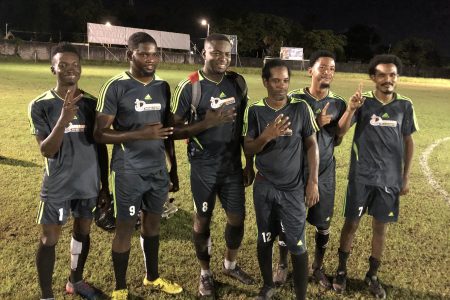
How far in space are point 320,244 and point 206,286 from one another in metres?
1.20

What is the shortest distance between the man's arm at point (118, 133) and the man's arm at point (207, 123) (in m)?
Answer: 0.25

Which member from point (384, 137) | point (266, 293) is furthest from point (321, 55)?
point (266, 293)

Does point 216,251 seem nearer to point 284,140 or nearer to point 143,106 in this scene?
point 284,140

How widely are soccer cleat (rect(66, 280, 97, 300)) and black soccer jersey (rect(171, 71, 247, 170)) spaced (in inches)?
58.7

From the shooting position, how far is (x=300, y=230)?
347 centimetres

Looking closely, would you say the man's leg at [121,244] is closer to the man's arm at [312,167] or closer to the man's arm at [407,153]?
the man's arm at [312,167]

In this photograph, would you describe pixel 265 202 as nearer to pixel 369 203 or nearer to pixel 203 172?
pixel 203 172

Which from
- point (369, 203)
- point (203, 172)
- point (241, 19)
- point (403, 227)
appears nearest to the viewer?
point (203, 172)

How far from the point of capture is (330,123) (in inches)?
153

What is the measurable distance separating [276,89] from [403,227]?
3.23 meters

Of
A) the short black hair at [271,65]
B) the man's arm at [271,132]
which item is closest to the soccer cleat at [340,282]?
the man's arm at [271,132]

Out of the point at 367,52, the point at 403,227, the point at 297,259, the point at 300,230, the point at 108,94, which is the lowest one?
the point at 403,227

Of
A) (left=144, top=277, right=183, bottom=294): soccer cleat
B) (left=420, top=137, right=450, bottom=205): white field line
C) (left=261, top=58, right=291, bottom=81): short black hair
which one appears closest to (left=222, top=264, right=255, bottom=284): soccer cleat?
(left=144, top=277, right=183, bottom=294): soccer cleat

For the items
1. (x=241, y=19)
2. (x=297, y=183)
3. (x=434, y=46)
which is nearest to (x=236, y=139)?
(x=297, y=183)
